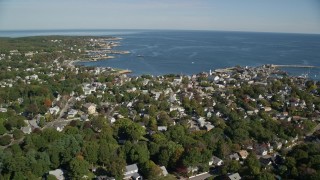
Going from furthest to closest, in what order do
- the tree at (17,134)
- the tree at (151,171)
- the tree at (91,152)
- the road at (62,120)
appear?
1. the road at (62,120)
2. the tree at (17,134)
3. the tree at (91,152)
4. the tree at (151,171)

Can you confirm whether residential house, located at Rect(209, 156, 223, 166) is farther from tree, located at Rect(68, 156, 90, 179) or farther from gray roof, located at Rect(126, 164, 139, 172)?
tree, located at Rect(68, 156, 90, 179)

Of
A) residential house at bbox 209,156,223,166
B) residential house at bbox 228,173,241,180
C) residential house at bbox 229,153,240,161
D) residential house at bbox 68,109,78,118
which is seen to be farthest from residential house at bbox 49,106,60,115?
residential house at bbox 228,173,241,180

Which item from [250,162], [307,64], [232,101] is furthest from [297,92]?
[307,64]

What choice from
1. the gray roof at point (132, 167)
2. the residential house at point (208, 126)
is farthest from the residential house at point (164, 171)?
the residential house at point (208, 126)

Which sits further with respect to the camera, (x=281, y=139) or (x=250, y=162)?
(x=281, y=139)

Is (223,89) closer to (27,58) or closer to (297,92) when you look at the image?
(297,92)

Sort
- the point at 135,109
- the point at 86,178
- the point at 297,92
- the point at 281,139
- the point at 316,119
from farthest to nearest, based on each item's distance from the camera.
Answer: the point at 297,92
the point at 135,109
the point at 316,119
the point at 281,139
the point at 86,178

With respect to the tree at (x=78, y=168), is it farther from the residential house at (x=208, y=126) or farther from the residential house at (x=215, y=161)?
the residential house at (x=208, y=126)
